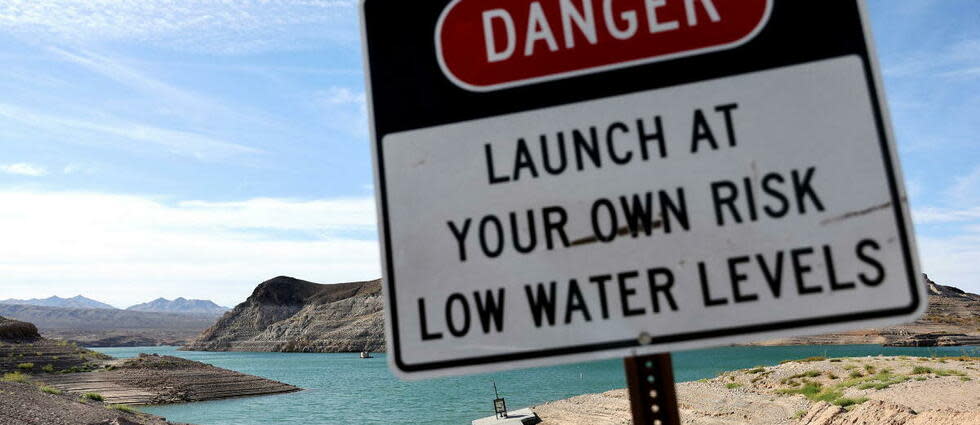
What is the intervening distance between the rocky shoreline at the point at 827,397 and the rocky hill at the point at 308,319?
11647 centimetres

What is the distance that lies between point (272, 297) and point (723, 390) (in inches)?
6879

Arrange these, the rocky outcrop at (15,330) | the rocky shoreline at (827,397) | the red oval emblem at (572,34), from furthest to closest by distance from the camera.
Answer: the rocky outcrop at (15,330) < the rocky shoreline at (827,397) < the red oval emblem at (572,34)

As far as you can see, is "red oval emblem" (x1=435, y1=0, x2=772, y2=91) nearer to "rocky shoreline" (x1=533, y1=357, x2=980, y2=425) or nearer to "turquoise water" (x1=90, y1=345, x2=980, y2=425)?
"rocky shoreline" (x1=533, y1=357, x2=980, y2=425)

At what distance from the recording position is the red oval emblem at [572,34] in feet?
5.19

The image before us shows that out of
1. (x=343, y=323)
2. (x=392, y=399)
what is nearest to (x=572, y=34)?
(x=392, y=399)

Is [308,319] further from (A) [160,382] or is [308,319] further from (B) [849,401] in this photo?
(B) [849,401]

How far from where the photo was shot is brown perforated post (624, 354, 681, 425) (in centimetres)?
142

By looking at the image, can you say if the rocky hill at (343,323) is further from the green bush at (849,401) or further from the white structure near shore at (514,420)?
the green bush at (849,401)

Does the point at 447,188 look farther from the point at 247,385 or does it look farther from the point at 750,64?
the point at 247,385

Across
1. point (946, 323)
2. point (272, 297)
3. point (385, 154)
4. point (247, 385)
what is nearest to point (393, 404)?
point (247, 385)

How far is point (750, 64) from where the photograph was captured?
5.07ft

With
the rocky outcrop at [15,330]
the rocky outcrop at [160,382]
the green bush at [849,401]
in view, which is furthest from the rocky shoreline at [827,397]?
the rocky outcrop at [15,330]

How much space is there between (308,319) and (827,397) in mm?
169074

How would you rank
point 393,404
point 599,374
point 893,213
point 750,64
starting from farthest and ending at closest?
point 599,374 < point 393,404 < point 750,64 < point 893,213
